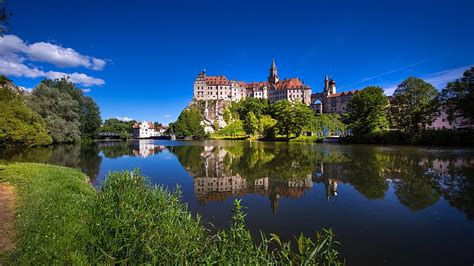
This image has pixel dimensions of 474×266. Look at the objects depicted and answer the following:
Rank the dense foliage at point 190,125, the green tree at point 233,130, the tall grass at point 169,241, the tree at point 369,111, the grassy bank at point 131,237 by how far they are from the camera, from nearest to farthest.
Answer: the tall grass at point 169,241 < the grassy bank at point 131,237 < the tree at point 369,111 < the green tree at point 233,130 < the dense foliage at point 190,125

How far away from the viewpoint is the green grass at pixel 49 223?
471 cm

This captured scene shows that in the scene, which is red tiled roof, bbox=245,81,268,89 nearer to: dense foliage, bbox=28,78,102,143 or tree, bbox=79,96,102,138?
tree, bbox=79,96,102,138

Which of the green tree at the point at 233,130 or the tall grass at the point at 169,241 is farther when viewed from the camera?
the green tree at the point at 233,130

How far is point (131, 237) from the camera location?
5203 mm

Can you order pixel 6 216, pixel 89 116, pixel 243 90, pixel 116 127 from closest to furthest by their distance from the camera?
pixel 6 216 → pixel 89 116 → pixel 243 90 → pixel 116 127

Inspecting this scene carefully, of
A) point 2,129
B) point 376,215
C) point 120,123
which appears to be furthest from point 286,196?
point 120,123

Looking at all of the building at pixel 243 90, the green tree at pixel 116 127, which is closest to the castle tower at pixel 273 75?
the building at pixel 243 90

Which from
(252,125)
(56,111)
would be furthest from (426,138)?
(56,111)

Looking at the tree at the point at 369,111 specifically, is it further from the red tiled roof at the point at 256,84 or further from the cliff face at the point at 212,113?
the red tiled roof at the point at 256,84

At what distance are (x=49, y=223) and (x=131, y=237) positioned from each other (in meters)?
2.67

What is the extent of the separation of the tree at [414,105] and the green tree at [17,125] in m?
63.6

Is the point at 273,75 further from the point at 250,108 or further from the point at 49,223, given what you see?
the point at 49,223

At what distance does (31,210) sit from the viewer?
24.1 ft

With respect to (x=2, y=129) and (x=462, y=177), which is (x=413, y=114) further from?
(x=2, y=129)
